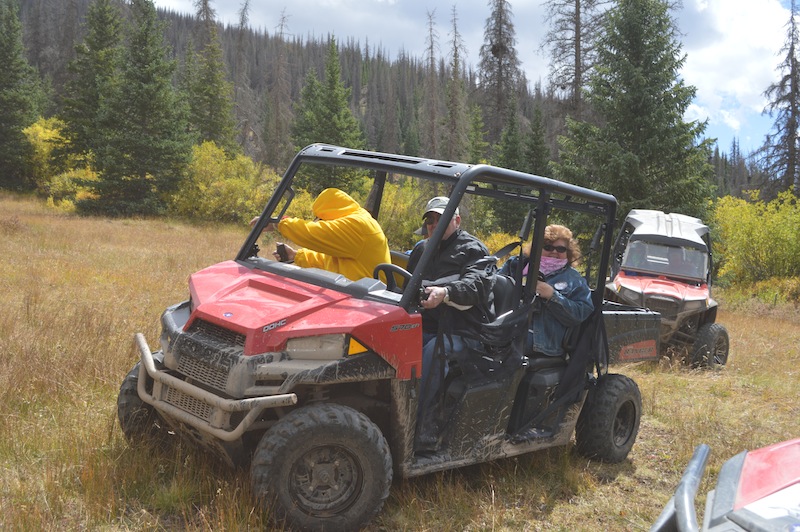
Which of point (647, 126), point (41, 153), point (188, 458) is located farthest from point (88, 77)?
point (188, 458)

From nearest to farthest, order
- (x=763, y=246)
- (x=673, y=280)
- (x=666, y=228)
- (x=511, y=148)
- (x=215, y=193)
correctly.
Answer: (x=673, y=280) < (x=666, y=228) < (x=763, y=246) < (x=215, y=193) < (x=511, y=148)

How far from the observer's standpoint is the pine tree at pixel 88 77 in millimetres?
35625

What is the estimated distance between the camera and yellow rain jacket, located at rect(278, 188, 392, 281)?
4.17 m

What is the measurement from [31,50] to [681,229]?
83.8 metres

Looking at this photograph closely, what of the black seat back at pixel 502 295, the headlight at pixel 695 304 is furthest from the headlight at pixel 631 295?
the black seat back at pixel 502 295

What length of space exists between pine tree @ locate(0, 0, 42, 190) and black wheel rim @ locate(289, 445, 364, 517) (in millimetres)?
40412

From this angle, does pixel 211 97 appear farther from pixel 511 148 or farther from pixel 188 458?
pixel 188 458

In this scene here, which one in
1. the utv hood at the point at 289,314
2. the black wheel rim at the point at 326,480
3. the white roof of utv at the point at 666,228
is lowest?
the black wheel rim at the point at 326,480

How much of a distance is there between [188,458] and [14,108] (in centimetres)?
4034

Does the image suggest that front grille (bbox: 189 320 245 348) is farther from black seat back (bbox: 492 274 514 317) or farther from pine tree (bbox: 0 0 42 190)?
pine tree (bbox: 0 0 42 190)

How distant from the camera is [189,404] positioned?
3484 millimetres

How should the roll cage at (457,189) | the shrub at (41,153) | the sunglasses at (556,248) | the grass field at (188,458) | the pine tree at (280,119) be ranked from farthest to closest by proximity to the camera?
1. the pine tree at (280,119)
2. the shrub at (41,153)
3. the sunglasses at (556,248)
4. the roll cage at (457,189)
5. the grass field at (188,458)

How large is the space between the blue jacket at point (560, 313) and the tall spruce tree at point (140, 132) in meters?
27.4

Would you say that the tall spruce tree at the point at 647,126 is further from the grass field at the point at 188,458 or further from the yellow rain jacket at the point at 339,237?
the yellow rain jacket at the point at 339,237
